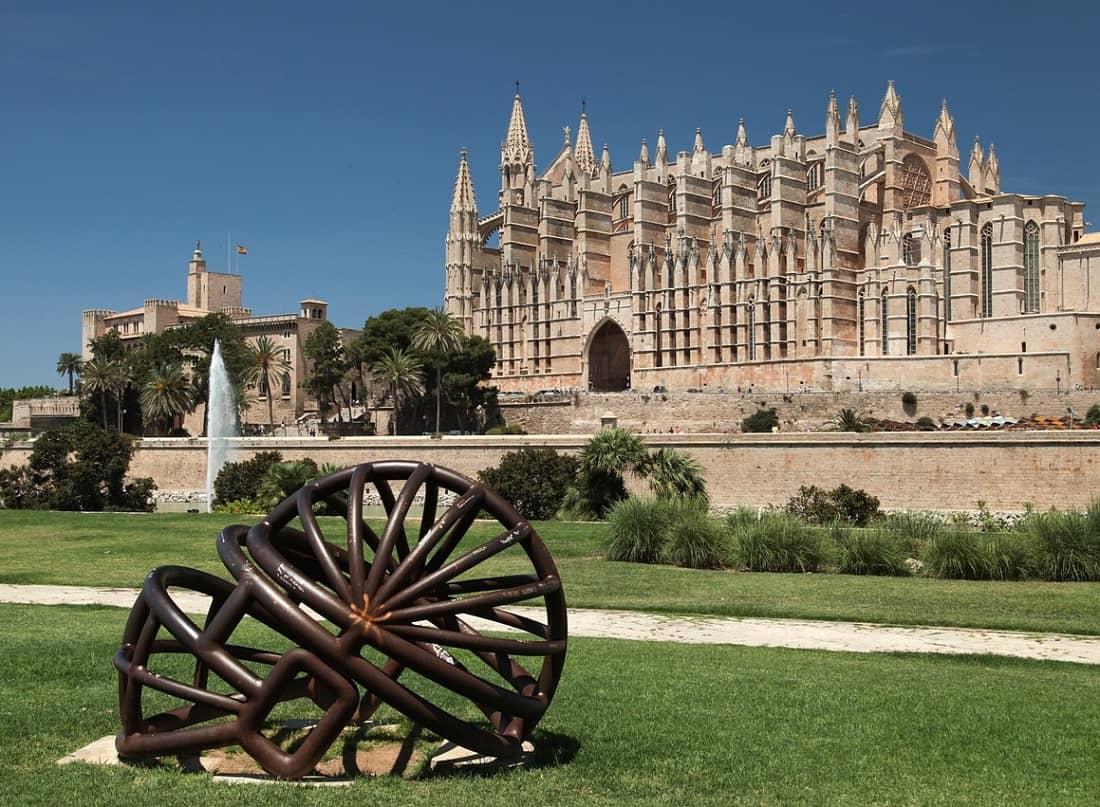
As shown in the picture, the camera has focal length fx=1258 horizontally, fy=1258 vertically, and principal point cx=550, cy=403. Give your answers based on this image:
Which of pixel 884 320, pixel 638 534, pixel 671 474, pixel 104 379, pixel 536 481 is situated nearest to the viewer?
pixel 638 534

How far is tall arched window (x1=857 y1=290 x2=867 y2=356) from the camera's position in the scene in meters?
58.3

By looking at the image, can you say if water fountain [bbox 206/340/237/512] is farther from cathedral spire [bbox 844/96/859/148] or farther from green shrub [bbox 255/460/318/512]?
cathedral spire [bbox 844/96/859/148]

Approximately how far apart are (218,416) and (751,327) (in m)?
27.2

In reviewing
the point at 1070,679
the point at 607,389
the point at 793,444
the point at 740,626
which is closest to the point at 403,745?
the point at 1070,679

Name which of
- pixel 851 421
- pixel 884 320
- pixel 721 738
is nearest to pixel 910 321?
pixel 884 320

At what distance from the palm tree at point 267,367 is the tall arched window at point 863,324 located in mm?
29129

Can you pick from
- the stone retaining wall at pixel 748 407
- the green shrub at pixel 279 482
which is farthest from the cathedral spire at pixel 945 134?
the green shrub at pixel 279 482

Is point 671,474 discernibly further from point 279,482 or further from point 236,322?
point 236,322

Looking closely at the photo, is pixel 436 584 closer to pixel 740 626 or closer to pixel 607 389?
pixel 740 626

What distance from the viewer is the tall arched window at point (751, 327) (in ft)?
208

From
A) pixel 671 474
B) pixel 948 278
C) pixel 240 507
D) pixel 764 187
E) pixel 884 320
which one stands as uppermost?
pixel 764 187

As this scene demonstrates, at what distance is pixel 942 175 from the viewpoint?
68.8 m

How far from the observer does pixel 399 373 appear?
2408 inches

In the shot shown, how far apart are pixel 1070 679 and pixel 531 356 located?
65034 millimetres
